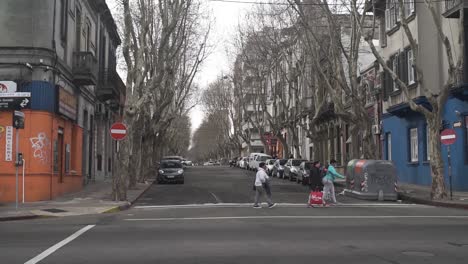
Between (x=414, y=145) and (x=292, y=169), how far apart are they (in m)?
9.02

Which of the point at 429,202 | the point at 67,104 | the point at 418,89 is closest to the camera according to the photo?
the point at 429,202

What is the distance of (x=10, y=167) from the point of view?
66.8 feet

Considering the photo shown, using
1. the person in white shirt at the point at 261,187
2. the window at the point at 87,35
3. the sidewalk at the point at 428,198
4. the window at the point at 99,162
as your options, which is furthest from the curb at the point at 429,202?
the window at the point at 99,162

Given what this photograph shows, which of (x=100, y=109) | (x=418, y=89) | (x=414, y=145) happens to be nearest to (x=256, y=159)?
(x=100, y=109)

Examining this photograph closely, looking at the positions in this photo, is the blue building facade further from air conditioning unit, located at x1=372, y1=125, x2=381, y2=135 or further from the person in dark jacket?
the person in dark jacket

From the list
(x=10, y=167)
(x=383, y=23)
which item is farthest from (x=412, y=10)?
(x=10, y=167)

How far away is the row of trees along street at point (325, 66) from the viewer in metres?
20.7

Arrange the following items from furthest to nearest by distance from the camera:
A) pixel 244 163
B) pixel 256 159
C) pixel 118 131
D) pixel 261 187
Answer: pixel 244 163
pixel 256 159
pixel 118 131
pixel 261 187

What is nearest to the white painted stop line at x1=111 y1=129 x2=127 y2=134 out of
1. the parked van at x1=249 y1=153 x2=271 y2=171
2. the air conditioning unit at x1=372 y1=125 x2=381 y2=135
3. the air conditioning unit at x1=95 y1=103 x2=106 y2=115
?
the air conditioning unit at x1=95 y1=103 x2=106 y2=115

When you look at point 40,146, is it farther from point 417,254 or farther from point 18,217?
point 417,254

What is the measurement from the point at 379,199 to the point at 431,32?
1026 cm

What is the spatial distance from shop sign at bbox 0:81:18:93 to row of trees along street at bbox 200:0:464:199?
12.6 metres

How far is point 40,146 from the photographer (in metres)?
20.6

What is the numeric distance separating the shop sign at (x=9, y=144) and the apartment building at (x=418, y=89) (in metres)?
18.3
